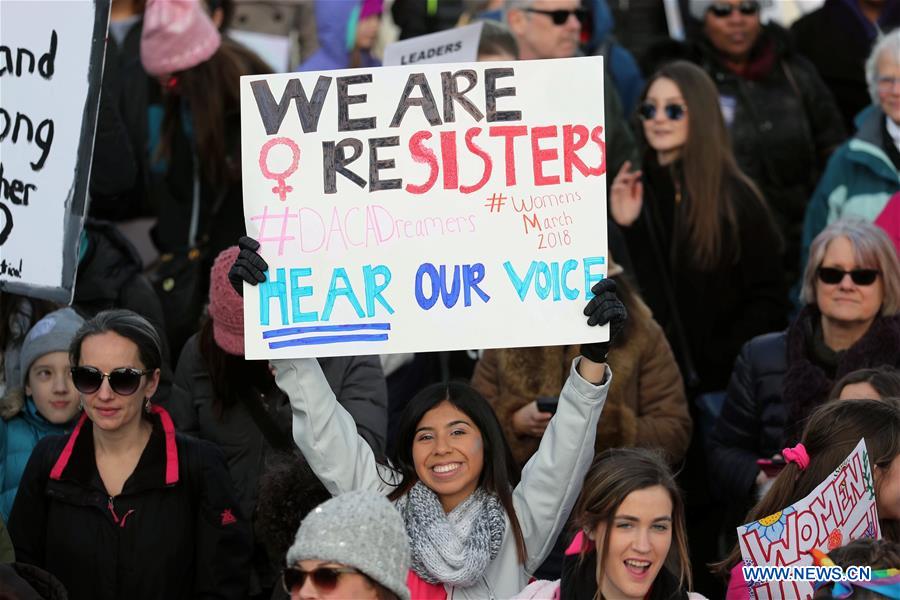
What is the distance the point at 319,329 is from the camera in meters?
5.20

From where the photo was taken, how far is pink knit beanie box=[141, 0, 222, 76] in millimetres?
7988

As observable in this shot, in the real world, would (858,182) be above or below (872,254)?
above

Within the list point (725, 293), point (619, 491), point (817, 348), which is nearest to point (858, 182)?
point (725, 293)

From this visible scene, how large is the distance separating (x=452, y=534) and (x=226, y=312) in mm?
1447

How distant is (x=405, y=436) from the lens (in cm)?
543

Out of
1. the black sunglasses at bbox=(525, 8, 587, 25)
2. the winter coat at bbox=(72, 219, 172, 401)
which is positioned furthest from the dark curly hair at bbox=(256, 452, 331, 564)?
the black sunglasses at bbox=(525, 8, 587, 25)

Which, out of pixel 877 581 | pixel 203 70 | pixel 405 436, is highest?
pixel 203 70

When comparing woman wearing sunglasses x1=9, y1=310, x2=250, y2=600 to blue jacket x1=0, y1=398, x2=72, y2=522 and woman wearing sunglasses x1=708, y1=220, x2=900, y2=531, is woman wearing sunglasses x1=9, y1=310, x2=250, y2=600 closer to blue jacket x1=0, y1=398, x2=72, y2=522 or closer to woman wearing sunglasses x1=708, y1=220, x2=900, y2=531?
blue jacket x1=0, y1=398, x2=72, y2=522

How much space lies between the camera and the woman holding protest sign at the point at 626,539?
4832 millimetres

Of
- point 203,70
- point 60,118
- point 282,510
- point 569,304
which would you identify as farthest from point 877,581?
point 203,70

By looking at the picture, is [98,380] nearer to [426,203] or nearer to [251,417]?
[251,417]

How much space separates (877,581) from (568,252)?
146 cm

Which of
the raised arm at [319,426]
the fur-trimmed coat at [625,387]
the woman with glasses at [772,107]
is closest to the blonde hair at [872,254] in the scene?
the fur-trimmed coat at [625,387]

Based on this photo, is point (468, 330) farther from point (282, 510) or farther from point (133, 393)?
point (133, 393)
